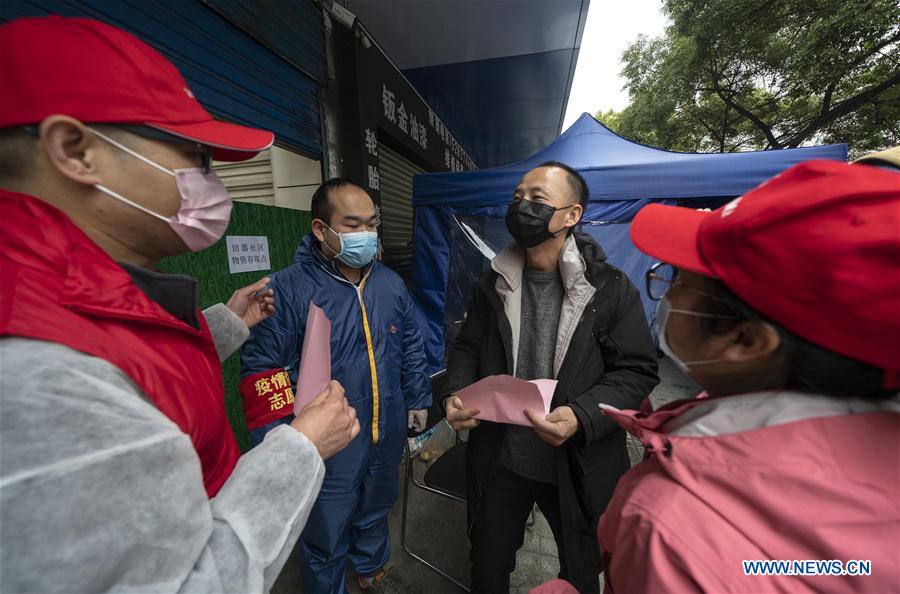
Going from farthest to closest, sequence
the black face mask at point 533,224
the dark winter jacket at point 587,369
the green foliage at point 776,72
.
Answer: the green foliage at point 776,72 → the black face mask at point 533,224 → the dark winter jacket at point 587,369

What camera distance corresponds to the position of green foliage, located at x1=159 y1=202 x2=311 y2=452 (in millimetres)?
2412

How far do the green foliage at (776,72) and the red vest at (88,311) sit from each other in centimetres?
1296

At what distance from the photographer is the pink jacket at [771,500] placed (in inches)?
21.6

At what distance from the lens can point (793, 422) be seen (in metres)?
0.62

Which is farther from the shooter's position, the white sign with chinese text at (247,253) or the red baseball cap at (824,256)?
the white sign with chinese text at (247,253)

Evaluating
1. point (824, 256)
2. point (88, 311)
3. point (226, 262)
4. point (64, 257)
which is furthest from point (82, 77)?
point (226, 262)

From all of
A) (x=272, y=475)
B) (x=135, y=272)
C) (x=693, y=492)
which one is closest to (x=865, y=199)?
(x=693, y=492)

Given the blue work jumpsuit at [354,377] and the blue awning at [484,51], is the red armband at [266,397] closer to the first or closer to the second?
the blue work jumpsuit at [354,377]

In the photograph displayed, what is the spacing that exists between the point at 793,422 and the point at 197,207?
1.35 m

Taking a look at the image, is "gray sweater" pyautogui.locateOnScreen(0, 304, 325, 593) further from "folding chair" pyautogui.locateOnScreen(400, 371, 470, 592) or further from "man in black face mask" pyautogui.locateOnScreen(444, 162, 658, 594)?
"folding chair" pyautogui.locateOnScreen(400, 371, 470, 592)

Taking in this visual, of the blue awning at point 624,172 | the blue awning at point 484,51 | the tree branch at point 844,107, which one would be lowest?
the blue awning at point 624,172

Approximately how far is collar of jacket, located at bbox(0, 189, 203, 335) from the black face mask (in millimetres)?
1410

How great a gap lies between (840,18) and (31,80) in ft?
42.6

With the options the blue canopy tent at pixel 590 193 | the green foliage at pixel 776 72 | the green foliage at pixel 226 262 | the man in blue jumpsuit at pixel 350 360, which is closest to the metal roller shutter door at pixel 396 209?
the blue canopy tent at pixel 590 193
